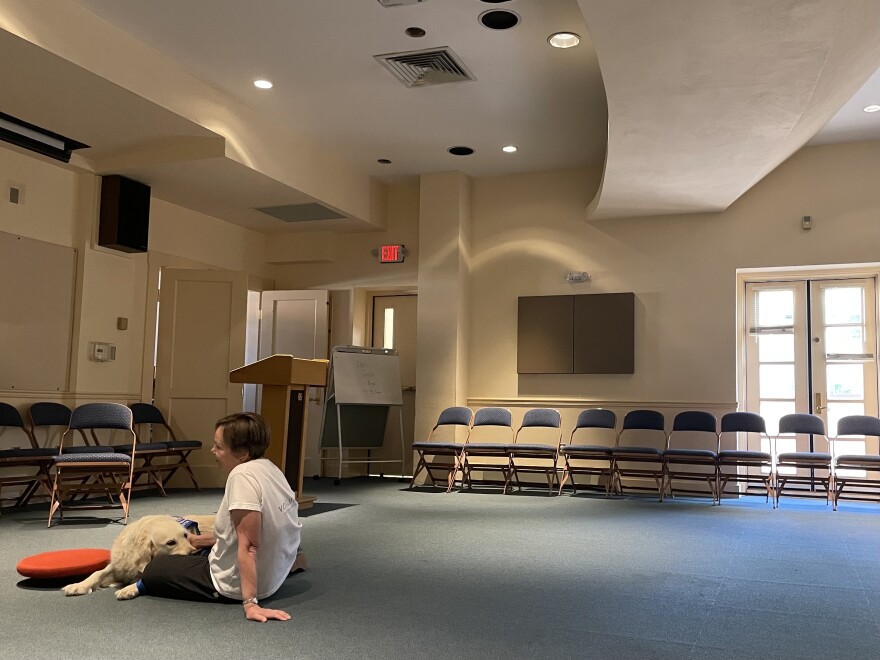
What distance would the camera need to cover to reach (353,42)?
6.24m

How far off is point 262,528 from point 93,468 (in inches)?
137

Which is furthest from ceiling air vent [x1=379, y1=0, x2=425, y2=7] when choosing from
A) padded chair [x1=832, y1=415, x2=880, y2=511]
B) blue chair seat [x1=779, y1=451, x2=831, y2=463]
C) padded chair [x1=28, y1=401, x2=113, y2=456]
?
padded chair [x1=832, y1=415, x2=880, y2=511]

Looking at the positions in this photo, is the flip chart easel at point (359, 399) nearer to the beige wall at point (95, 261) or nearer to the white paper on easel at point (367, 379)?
the white paper on easel at point (367, 379)

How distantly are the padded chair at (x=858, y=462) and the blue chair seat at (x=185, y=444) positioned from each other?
6.40m

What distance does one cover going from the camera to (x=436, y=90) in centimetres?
716

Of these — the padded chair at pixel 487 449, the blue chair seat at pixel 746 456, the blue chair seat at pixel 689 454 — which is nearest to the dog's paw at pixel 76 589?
the padded chair at pixel 487 449

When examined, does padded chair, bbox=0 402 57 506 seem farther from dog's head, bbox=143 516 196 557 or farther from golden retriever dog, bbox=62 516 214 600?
dog's head, bbox=143 516 196 557

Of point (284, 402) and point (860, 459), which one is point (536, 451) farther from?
point (284, 402)

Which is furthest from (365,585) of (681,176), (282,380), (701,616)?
(681,176)

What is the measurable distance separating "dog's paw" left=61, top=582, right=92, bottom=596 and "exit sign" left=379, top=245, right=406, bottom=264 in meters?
6.98

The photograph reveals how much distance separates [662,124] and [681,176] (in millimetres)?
1469

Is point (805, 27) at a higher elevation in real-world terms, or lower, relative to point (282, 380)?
higher

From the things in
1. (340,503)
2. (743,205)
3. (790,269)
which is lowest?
(340,503)

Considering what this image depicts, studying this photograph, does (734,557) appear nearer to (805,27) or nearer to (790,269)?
(805,27)
